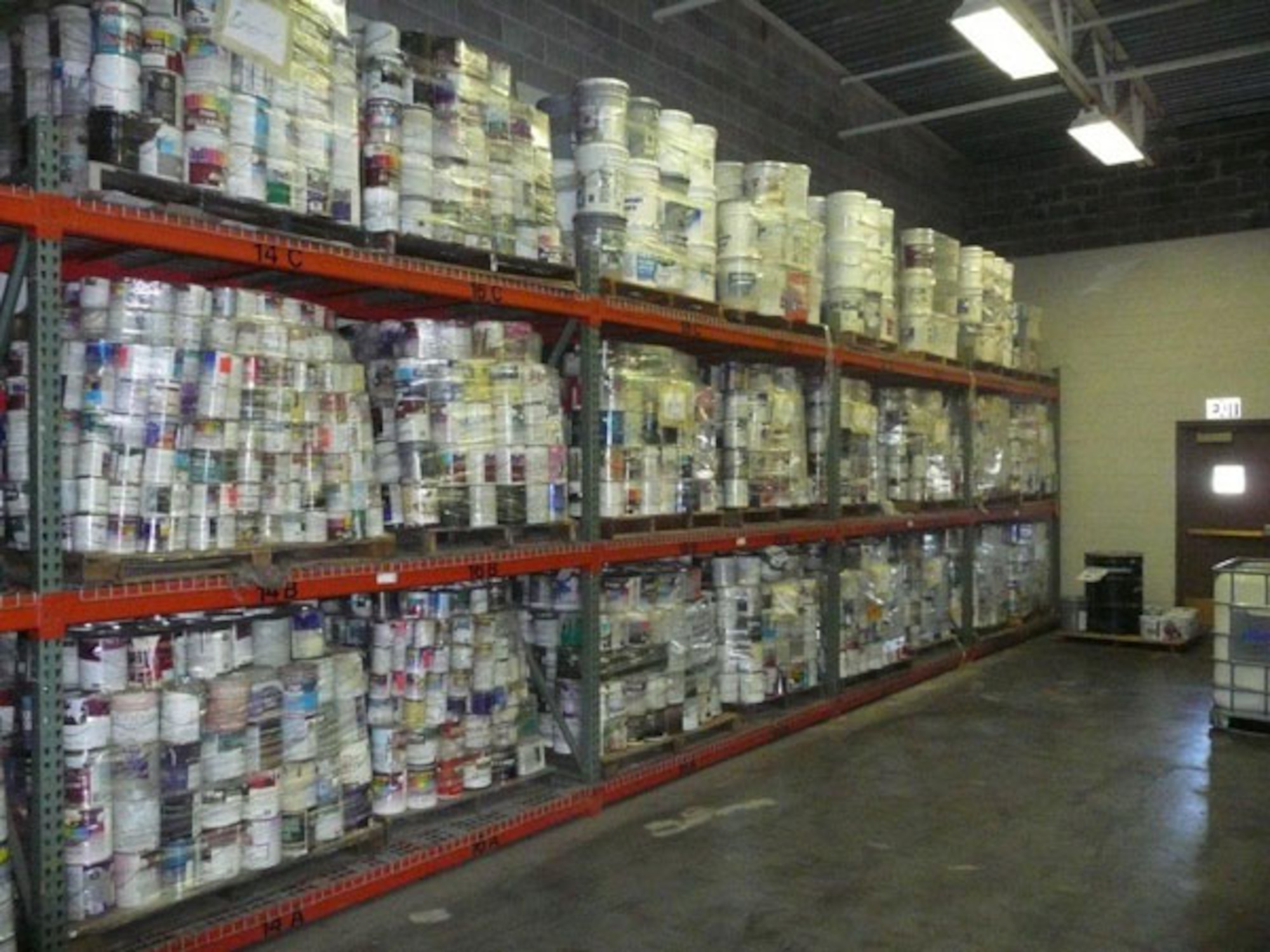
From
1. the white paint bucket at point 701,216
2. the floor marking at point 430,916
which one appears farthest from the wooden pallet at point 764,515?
the floor marking at point 430,916

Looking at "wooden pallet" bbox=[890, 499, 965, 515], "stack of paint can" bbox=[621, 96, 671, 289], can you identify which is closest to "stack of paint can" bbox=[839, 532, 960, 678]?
"wooden pallet" bbox=[890, 499, 965, 515]

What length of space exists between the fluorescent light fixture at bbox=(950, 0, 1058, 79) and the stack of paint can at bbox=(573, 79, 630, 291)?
278 cm

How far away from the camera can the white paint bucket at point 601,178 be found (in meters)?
5.63

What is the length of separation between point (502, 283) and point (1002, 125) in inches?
374

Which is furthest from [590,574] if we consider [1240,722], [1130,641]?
[1130,641]

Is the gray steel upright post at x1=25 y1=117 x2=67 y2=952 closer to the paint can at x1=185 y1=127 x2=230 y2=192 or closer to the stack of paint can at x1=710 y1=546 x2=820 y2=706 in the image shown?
the paint can at x1=185 y1=127 x2=230 y2=192

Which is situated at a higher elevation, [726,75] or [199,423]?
[726,75]

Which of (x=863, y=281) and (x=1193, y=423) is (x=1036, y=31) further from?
(x=1193, y=423)

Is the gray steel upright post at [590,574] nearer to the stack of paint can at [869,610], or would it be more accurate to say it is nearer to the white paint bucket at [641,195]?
Result: the white paint bucket at [641,195]

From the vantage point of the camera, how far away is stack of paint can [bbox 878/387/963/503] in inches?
342

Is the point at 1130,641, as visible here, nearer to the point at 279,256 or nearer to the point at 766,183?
the point at 766,183

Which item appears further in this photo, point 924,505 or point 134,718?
point 924,505

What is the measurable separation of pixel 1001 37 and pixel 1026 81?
4214 millimetres

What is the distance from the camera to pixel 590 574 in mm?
5480
